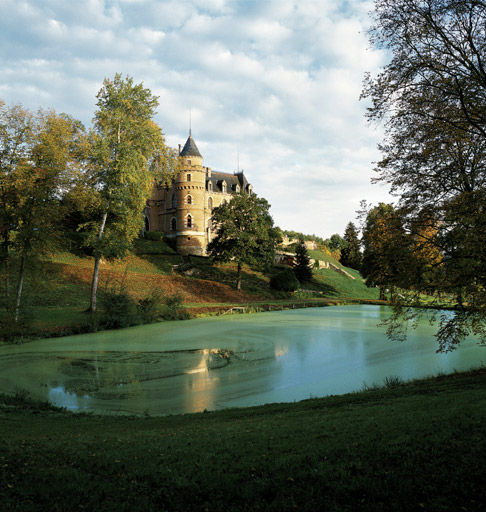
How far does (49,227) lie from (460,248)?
641 inches

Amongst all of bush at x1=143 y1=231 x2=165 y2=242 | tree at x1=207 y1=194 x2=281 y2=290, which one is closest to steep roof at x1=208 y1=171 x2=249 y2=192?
bush at x1=143 y1=231 x2=165 y2=242

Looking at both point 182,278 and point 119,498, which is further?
point 182,278

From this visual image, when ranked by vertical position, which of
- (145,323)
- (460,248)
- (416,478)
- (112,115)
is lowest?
(145,323)

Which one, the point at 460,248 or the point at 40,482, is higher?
the point at 460,248

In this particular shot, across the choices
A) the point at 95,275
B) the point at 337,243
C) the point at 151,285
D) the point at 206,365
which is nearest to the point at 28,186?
the point at 95,275

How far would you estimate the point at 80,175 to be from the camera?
1953cm

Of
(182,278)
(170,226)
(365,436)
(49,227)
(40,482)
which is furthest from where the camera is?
(170,226)

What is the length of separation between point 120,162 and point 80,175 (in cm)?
208

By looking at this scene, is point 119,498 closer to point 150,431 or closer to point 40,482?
point 40,482

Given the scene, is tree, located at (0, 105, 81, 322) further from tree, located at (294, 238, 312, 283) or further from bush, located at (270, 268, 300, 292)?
tree, located at (294, 238, 312, 283)

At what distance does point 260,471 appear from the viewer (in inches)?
154

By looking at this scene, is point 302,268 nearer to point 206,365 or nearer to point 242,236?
point 242,236

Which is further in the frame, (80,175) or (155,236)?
(155,236)

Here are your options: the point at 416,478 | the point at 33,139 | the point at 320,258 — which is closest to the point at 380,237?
the point at 416,478
